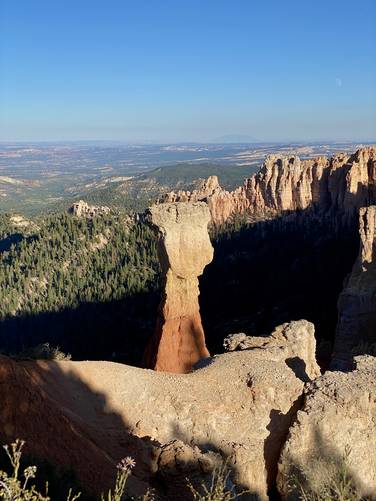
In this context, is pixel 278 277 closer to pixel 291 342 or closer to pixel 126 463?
pixel 291 342

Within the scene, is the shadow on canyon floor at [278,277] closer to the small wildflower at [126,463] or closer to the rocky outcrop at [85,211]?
the rocky outcrop at [85,211]

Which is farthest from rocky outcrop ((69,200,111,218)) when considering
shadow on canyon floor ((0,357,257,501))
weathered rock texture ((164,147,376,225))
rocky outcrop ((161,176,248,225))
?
shadow on canyon floor ((0,357,257,501))

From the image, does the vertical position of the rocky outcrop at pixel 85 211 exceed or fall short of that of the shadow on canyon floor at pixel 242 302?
it exceeds it

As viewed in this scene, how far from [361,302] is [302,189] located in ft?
143

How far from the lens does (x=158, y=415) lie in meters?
15.9

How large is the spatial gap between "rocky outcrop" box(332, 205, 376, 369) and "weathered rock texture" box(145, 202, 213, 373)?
8482 mm

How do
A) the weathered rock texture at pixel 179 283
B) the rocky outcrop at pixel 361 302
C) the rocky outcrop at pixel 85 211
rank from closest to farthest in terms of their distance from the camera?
the weathered rock texture at pixel 179 283, the rocky outcrop at pixel 361 302, the rocky outcrop at pixel 85 211

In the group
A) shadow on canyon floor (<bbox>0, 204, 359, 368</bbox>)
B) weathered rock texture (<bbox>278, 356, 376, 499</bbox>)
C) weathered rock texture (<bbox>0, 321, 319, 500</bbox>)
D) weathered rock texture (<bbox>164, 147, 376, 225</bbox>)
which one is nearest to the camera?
weathered rock texture (<bbox>0, 321, 319, 500</bbox>)

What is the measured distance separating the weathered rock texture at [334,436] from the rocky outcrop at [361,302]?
629 inches

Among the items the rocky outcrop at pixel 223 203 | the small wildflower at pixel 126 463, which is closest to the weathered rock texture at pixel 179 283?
the small wildflower at pixel 126 463

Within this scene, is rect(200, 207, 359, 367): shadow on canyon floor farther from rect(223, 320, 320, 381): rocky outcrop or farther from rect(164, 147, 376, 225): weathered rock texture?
rect(223, 320, 320, 381): rocky outcrop

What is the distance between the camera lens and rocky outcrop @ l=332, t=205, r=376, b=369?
30.8 metres

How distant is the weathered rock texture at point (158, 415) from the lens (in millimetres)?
11281

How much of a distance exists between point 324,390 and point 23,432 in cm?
739
